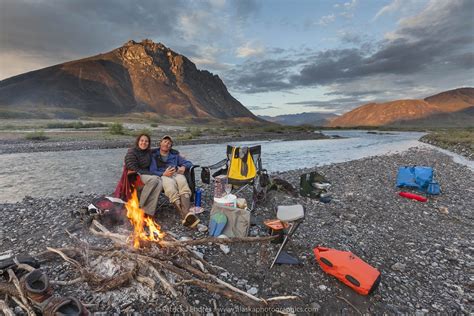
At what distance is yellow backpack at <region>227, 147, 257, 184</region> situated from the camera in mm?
7244

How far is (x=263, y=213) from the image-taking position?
6859mm

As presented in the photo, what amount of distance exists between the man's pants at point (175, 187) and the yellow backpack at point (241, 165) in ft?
5.15

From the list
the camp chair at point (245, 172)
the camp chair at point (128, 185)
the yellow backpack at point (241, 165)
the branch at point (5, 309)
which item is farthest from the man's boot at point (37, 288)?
the yellow backpack at point (241, 165)

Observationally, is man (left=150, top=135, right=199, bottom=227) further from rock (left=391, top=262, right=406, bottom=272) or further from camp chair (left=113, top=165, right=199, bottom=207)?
rock (left=391, top=262, right=406, bottom=272)

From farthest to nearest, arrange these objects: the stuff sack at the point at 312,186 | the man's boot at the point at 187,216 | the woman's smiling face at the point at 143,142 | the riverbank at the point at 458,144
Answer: the riverbank at the point at 458,144
the stuff sack at the point at 312,186
the woman's smiling face at the point at 143,142
the man's boot at the point at 187,216

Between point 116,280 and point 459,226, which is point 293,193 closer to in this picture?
point 459,226

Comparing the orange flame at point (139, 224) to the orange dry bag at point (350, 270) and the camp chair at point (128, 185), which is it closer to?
the camp chair at point (128, 185)

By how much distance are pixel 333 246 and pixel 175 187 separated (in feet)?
11.4

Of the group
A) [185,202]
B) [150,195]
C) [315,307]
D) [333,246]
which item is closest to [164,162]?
[150,195]

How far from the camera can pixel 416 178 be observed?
9.28 m

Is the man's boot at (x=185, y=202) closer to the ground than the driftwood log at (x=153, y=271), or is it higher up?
higher up

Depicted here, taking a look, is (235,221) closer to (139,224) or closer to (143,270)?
(139,224)

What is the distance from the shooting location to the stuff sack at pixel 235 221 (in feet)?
17.0

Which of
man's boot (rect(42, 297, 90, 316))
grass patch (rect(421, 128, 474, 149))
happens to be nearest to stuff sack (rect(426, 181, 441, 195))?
man's boot (rect(42, 297, 90, 316))
